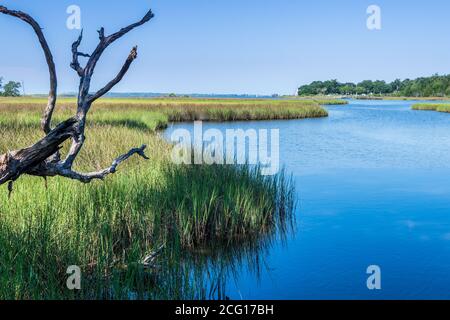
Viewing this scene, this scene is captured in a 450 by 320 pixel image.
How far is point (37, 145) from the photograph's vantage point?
4734 mm

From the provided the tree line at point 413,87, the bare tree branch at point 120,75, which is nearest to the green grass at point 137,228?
the bare tree branch at point 120,75

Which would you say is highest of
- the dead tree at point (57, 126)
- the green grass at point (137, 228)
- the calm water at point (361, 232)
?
the dead tree at point (57, 126)

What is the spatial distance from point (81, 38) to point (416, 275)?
20.7 ft

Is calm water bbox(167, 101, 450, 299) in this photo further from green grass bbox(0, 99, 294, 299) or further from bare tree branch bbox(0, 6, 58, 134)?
bare tree branch bbox(0, 6, 58, 134)

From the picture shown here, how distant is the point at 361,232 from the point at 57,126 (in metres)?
7.46

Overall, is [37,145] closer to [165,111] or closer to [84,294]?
[84,294]

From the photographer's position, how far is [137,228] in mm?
7555

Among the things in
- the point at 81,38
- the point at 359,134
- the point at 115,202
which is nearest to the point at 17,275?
the point at 81,38

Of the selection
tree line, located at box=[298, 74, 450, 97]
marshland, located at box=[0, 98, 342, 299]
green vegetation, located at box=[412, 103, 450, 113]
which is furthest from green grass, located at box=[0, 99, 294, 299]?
tree line, located at box=[298, 74, 450, 97]

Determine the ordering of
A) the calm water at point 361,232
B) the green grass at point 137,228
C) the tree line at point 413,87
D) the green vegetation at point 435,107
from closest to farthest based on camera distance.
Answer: the green grass at point 137,228 < the calm water at point 361,232 < the green vegetation at point 435,107 < the tree line at point 413,87

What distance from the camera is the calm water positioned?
7281 millimetres

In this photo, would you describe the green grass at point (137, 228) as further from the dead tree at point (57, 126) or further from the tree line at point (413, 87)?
the tree line at point (413, 87)

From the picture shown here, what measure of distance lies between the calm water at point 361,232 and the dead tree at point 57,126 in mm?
3169

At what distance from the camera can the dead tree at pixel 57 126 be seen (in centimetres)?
474
